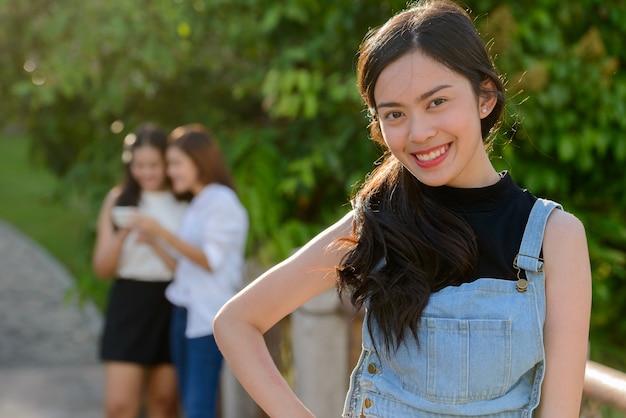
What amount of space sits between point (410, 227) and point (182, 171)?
2.72 m

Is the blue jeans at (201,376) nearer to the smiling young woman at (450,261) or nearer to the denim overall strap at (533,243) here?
the smiling young woman at (450,261)

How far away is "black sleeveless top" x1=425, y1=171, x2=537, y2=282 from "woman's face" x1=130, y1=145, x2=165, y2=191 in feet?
9.60

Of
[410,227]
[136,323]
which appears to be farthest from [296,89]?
[410,227]

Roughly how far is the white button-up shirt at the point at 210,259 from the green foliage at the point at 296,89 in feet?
1.96

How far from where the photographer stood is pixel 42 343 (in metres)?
9.59

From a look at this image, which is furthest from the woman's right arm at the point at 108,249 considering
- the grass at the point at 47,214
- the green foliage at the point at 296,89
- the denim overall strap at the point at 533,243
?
the denim overall strap at the point at 533,243

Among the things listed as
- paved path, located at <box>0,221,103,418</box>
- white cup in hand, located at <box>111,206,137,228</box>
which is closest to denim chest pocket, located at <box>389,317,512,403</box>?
white cup in hand, located at <box>111,206,137,228</box>

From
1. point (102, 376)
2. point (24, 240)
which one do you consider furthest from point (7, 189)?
point (102, 376)

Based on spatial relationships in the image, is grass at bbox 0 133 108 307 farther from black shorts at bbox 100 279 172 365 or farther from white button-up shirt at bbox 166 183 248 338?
white button-up shirt at bbox 166 183 248 338

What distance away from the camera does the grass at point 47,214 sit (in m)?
5.95

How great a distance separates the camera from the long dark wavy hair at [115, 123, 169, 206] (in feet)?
15.4

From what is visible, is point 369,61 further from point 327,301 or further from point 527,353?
point 327,301

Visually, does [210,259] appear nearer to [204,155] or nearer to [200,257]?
[200,257]

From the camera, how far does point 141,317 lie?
4.59 meters
